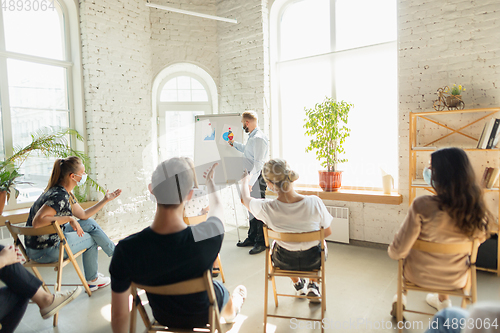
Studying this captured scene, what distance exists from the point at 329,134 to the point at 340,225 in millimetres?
1133

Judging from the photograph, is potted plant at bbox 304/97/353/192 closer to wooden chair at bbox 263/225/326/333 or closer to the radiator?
the radiator

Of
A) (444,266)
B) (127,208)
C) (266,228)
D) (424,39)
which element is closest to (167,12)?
(127,208)

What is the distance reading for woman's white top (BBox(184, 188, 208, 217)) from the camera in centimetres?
290

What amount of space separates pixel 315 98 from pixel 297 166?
98 cm

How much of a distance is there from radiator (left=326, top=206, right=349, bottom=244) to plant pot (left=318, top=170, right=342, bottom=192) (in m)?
0.26

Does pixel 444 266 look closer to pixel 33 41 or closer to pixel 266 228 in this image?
pixel 266 228

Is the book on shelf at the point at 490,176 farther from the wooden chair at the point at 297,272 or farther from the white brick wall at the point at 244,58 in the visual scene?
the white brick wall at the point at 244,58

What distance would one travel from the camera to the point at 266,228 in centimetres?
226

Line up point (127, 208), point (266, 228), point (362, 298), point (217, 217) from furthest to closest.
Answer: point (127, 208) → point (362, 298) → point (266, 228) → point (217, 217)

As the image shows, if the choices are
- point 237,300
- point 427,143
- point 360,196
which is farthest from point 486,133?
point 237,300

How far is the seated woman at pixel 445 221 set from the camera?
178 centimetres

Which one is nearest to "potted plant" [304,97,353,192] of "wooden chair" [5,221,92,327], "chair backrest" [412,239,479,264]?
"chair backrest" [412,239,479,264]

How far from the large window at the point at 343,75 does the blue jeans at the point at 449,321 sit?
3.03 metres

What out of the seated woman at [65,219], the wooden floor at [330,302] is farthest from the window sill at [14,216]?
the seated woman at [65,219]
